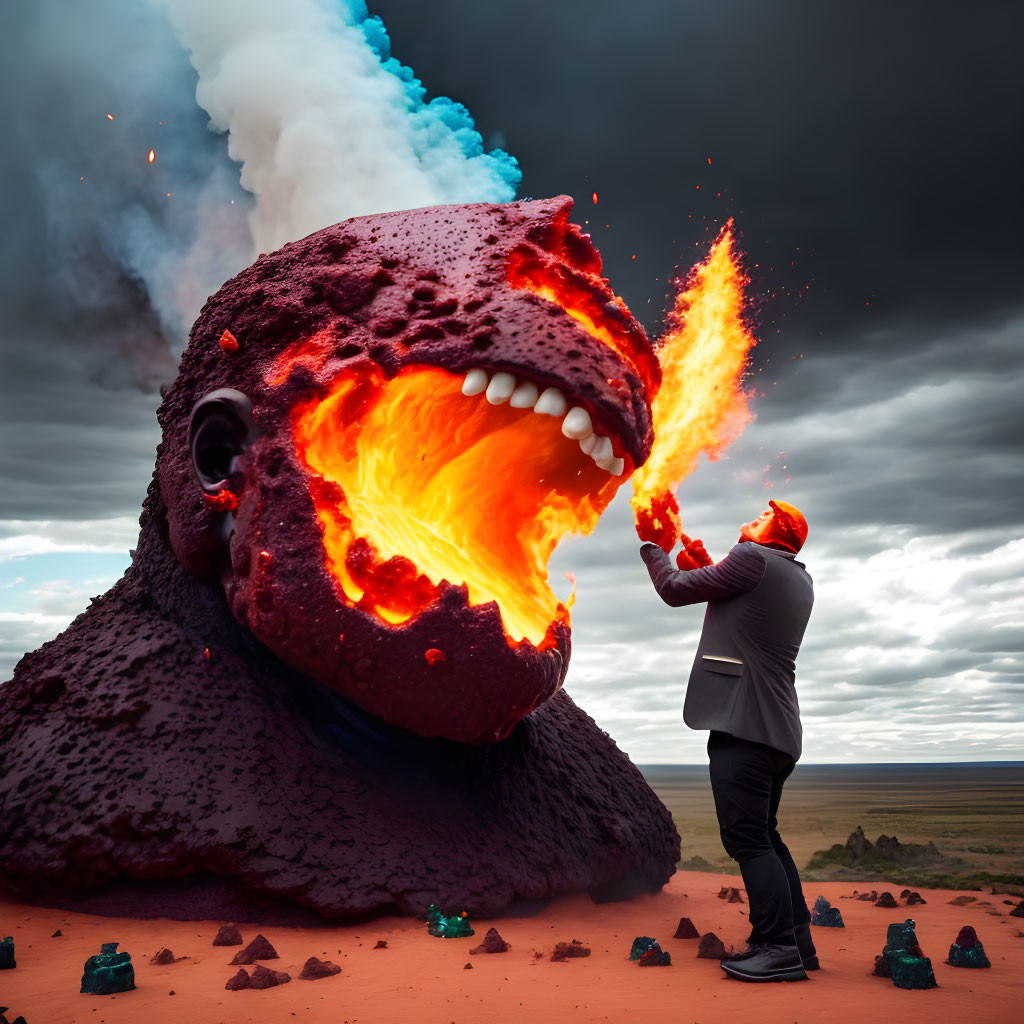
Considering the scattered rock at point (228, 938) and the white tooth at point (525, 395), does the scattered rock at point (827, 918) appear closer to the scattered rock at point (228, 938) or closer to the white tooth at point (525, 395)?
the scattered rock at point (228, 938)

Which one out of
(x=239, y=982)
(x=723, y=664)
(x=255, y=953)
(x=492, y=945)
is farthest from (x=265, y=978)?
(x=723, y=664)

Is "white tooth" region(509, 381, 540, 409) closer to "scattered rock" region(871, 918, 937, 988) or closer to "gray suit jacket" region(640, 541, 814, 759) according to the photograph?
"gray suit jacket" region(640, 541, 814, 759)

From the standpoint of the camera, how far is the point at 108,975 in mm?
3623

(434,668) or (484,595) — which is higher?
(484,595)

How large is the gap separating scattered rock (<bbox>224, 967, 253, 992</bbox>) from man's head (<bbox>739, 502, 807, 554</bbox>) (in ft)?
9.04

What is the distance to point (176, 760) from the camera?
5.09 m

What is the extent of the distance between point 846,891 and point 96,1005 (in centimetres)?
501

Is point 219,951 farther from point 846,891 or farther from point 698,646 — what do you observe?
point 846,891

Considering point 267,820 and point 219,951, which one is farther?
point 267,820

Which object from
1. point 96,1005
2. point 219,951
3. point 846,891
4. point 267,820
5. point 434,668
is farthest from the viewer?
point 846,891

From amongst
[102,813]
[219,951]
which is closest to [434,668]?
[219,951]

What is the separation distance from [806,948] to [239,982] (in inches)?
91.3

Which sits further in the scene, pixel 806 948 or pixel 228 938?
pixel 228 938

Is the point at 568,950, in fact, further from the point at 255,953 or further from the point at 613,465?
the point at 613,465
